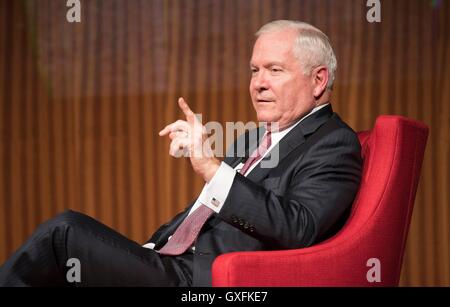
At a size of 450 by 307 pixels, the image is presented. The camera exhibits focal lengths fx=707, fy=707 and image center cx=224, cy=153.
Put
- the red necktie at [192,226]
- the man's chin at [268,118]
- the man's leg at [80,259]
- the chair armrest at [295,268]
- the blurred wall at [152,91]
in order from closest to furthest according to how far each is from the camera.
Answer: the chair armrest at [295,268] < the man's leg at [80,259] < the red necktie at [192,226] < the man's chin at [268,118] < the blurred wall at [152,91]

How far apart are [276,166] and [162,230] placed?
1.57 feet

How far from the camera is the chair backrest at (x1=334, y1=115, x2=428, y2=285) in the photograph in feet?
5.89

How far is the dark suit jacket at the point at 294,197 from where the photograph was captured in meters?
1.69

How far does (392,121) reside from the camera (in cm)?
191

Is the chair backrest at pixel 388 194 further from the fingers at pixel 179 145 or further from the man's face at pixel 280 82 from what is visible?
the fingers at pixel 179 145

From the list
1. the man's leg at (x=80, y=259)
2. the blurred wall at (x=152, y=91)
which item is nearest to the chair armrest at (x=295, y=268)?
the man's leg at (x=80, y=259)

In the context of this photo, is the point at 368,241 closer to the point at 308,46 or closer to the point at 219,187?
the point at 219,187

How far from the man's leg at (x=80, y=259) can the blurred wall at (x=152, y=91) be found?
57.9 inches

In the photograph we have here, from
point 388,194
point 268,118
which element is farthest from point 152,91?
point 388,194

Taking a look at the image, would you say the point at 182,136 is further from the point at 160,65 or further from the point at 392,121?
the point at 160,65

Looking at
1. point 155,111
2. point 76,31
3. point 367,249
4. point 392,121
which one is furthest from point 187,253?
point 76,31

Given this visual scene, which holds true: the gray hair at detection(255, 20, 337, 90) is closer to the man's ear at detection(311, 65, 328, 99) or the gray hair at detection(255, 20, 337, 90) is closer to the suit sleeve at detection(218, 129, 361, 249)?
the man's ear at detection(311, 65, 328, 99)

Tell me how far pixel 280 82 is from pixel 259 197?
0.43 m

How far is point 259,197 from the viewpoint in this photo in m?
1.69
